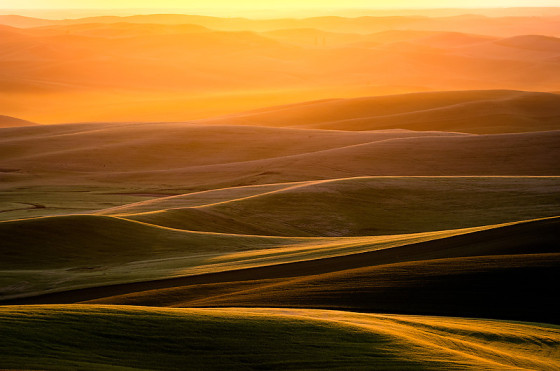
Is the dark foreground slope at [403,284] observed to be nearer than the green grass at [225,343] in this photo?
No

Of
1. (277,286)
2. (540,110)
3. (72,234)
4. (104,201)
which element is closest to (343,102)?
(540,110)

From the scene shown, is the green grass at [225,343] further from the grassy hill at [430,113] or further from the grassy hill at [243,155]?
the grassy hill at [430,113]

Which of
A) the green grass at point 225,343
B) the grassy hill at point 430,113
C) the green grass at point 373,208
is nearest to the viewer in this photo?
the green grass at point 225,343

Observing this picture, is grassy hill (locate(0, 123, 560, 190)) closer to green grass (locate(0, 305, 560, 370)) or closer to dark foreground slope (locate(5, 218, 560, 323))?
dark foreground slope (locate(5, 218, 560, 323))

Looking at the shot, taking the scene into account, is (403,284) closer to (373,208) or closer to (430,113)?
(373,208)

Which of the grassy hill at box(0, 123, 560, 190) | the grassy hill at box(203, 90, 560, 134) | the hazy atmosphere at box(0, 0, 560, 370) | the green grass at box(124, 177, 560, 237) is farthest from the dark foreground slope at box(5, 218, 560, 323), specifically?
the grassy hill at box(203, 90, 560, 134)

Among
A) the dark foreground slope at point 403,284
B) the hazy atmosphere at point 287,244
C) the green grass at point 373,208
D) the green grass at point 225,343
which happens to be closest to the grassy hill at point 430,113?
the hazy atmosphere at point 287,244

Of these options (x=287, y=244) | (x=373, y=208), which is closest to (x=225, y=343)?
(x=287, y=244)

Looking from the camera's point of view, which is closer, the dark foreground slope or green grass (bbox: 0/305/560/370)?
green grass (bbox: 0/305/560/370)

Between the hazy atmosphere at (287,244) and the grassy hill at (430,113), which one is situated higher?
the grassy hill at (430,113)
